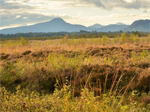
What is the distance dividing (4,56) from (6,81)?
228 inches

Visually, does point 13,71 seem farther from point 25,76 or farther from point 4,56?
point 4,56

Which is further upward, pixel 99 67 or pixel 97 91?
pixel 99 67

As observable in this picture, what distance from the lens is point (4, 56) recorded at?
40.2ft

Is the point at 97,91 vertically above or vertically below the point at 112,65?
below

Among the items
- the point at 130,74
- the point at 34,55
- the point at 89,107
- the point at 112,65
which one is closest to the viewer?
the point at 89,107

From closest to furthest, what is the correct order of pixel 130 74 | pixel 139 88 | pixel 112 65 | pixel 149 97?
1. pixel 149 97
2. pixel 139 88
3. pixel 130 74
4. pixel 112 65

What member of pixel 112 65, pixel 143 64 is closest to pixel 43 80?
pixel 112 65

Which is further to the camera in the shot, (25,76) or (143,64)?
(143,64)

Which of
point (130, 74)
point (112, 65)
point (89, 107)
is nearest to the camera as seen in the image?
point (89, 107)

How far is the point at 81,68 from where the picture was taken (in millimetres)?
7617

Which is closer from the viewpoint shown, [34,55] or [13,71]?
[13,71]

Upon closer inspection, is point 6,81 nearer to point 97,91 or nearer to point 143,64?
point 97,91

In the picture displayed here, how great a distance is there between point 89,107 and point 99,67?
3920mm

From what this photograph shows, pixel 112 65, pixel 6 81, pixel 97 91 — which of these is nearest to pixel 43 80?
pixel 6 81
